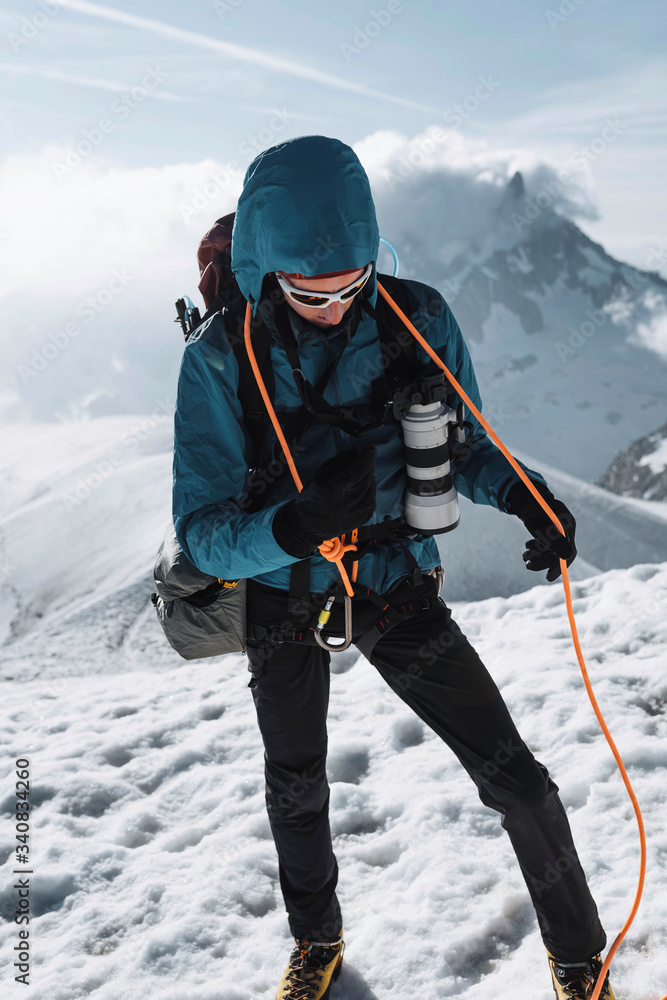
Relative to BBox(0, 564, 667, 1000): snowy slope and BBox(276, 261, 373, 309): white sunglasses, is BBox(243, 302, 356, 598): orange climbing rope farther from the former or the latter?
BBox(0, 564, 667, 1000): snowy slope

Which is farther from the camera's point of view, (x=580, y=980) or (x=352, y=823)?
(x=352, y=823)

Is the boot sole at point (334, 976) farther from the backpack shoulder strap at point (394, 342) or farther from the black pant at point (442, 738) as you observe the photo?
the backpack shoulder strap at point (394, 342)

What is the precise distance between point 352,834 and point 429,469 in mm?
2598

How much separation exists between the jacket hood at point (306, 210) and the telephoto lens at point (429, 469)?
0.57m

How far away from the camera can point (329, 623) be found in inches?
101

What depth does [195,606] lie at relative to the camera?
2.66m

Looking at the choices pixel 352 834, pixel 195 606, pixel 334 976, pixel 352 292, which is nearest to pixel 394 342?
pixel 352 292

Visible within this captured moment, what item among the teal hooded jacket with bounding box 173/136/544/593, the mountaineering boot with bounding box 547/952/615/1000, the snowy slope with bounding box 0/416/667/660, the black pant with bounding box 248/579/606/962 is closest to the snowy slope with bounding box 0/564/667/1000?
the mountaineering boot with bounding box 547/952/615/1000

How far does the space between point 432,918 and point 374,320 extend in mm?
2765

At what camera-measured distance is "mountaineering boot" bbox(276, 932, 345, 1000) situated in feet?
9.50

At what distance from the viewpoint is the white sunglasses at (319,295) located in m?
2.29

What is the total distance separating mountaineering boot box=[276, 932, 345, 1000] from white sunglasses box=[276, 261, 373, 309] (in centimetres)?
264
